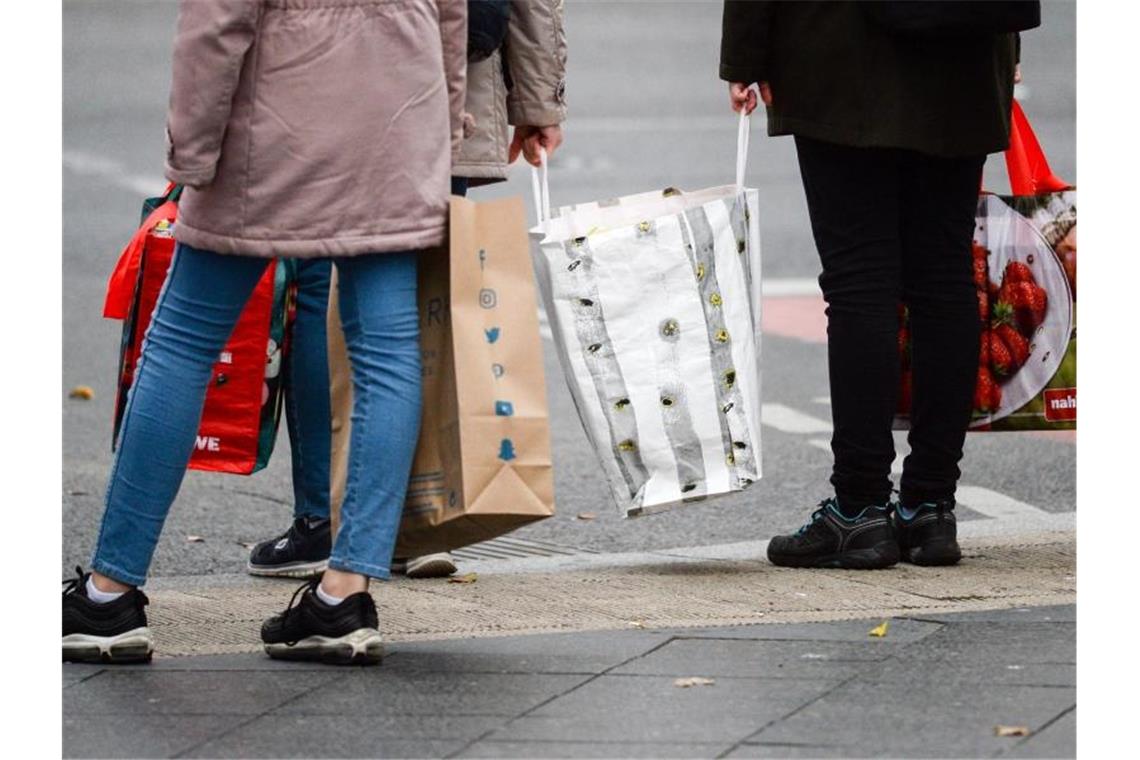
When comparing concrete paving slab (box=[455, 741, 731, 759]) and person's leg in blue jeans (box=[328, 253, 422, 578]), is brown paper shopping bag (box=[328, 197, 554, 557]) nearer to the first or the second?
person's leg in blue jeans (box=[328, 253, 422, 578])

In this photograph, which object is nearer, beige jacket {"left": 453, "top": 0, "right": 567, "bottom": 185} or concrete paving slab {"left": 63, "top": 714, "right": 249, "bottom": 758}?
concrete paving slab {"left": 63, "top": 714, "right": 249, "bottom": 758}

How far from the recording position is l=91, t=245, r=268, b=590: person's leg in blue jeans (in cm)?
407

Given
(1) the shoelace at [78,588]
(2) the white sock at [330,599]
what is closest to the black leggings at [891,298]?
(2) the white sock at [330,599]

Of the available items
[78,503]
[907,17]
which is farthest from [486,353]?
[78,503]

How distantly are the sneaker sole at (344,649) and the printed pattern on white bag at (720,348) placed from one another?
110 cm

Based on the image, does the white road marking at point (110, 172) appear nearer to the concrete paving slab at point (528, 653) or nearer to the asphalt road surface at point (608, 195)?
the asphalt road surface at point (608, 195)

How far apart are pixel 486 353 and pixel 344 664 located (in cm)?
64

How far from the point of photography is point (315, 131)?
12.8 feet

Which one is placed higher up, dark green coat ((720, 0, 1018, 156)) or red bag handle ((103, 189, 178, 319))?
dark green coat ((720, 0, 1018, 156))

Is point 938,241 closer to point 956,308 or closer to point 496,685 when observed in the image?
point 956,308

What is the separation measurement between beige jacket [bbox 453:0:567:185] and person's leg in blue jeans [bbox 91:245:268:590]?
Answer: 779 millimetres

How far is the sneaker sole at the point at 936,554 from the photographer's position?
4.91 metres

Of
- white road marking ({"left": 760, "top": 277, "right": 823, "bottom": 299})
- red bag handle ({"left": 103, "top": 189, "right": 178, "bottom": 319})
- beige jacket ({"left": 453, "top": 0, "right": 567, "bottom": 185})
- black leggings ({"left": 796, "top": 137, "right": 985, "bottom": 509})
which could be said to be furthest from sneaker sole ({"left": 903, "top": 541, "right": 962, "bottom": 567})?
white road marking ({"left": 760, "top": 277, "right": 823, "bottom": 299})
